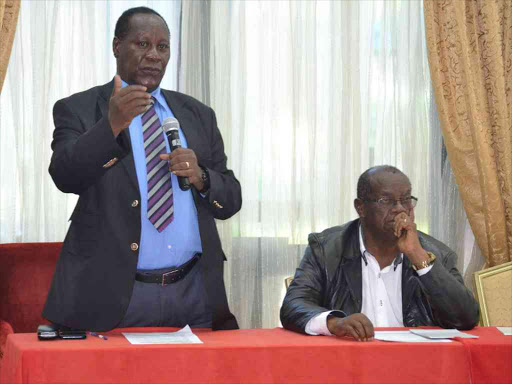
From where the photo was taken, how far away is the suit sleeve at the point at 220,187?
2463 millimetres

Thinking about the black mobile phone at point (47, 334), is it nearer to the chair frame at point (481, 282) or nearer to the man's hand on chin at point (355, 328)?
the man's hand on chin at point (355, 328)

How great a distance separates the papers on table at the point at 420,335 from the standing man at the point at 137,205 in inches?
21.7

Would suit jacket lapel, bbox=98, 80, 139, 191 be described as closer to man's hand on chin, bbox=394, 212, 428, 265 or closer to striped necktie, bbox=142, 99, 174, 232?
striped necktie, bbox=142, 99, 174, 232

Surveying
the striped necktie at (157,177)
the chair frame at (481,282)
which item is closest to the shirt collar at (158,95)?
the striped necktie at (157,177)

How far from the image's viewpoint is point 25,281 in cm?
370

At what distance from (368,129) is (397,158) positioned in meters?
0.28

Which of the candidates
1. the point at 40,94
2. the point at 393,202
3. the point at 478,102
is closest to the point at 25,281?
the point at 40,94

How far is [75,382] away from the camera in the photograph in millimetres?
1858

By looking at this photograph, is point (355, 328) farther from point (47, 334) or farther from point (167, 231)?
point (47, 334)

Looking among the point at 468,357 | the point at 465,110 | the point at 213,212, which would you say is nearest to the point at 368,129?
the point at 465,110

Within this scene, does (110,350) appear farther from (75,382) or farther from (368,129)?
(368,129)

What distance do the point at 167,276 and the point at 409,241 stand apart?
101 centimetres

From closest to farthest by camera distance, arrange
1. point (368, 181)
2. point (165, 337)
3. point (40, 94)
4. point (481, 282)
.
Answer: point (165, 337)
point (368, 181)
point (481, 282)
point (40, 94)

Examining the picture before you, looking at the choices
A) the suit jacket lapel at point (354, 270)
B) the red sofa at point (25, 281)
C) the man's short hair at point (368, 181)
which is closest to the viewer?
the suit jacket lapel at point (354, 270)
